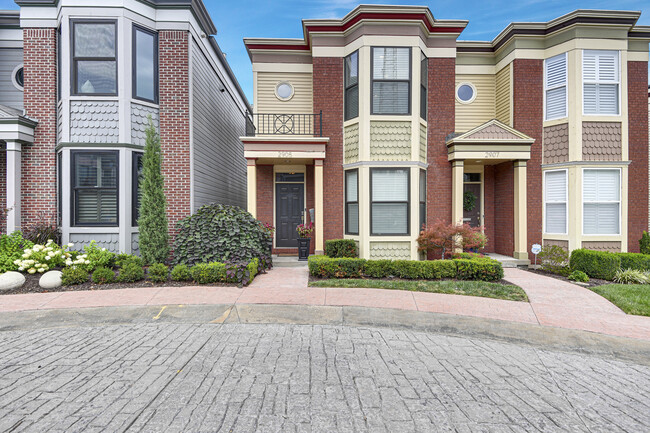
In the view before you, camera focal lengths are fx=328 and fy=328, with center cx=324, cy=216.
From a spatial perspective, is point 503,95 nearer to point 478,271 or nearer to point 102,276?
point 478,271

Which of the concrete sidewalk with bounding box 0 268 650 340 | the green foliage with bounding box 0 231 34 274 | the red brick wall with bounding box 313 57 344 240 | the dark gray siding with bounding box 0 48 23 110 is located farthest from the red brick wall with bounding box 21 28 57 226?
the red brick wall with bounding box 313 57 344 240

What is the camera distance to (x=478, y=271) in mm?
7758

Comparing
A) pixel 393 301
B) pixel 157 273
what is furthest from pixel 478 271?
pixel 157 273

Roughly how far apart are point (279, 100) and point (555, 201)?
30.2 ft

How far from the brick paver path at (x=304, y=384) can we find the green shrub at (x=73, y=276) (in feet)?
7.39

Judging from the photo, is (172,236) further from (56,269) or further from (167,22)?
(167,22)

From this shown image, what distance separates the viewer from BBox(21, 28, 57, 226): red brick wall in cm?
902

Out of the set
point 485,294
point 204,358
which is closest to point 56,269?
point 204,358

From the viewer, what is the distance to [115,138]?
8742 millimetres

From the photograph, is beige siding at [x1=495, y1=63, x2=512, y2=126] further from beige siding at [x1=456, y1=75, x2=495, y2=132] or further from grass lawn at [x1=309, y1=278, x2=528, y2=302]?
grass lawn at [x1=309, y1=278, x2=528, y2=302]

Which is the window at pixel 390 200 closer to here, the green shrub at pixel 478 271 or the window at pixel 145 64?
the green shrub at pixel 478 271

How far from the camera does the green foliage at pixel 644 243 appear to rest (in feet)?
31.6

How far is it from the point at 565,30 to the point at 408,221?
721cm

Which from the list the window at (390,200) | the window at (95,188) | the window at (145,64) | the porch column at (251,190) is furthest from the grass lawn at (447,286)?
the window at (145,64)
